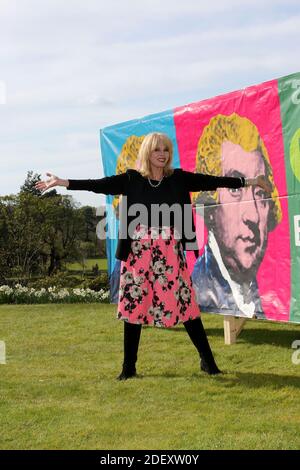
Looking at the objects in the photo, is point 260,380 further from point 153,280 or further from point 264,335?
point 264,335

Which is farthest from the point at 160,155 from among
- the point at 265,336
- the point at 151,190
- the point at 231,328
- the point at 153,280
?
the point at 265,336

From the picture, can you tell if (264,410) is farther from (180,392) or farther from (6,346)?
(6,346)

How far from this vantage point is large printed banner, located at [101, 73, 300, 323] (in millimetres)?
5582

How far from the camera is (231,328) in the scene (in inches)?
262

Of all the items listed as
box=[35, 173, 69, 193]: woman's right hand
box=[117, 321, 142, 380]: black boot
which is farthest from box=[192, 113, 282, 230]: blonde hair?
box=[35, 173, 69, 193]: woman's right hand

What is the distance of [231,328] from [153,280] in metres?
1.90

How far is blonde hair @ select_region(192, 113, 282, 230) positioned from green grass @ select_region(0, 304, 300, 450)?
1.48 metres

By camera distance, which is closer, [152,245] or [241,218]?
[152,245]

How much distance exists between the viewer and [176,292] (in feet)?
16.6

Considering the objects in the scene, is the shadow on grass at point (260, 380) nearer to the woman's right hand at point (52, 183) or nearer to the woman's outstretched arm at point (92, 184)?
the woman's outstretched arm at point (92, 184)

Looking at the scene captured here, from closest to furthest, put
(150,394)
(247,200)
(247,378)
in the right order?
(150,394) < (247,378) < (247,200)

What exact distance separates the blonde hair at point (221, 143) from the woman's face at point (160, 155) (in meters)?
1.22

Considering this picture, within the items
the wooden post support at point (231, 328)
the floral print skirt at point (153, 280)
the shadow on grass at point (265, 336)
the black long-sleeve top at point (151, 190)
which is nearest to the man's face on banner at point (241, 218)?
the wooden post support at point (231, 328)

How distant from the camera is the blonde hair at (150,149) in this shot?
4957mm
